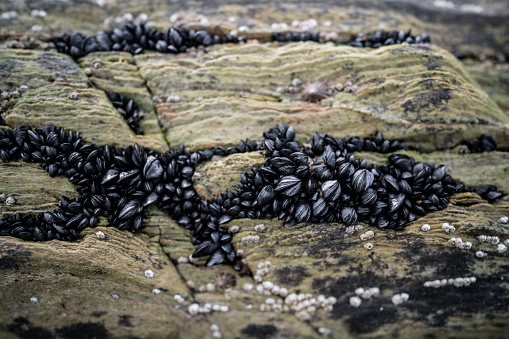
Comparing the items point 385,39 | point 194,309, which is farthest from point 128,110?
point 385,39

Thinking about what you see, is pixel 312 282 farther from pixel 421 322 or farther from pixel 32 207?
pixel 32 207

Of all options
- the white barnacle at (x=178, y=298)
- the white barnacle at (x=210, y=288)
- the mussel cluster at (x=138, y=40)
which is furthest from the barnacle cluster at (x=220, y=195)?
the mussel cluster at (x=138, y=40)

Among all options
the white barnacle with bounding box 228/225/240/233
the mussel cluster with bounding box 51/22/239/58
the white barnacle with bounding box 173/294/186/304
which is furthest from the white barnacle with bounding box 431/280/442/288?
the mussel cluster with bounding box 51/22/239/58

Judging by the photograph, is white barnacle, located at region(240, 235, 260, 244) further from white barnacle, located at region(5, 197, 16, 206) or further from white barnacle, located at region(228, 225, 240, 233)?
white barnacle, located at region(5, 197, 16, 206)

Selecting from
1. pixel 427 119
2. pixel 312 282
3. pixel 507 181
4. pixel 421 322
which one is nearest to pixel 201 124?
pixel 312 282

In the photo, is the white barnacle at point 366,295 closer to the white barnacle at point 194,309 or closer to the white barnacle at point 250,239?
the white barnacle at point 250,239

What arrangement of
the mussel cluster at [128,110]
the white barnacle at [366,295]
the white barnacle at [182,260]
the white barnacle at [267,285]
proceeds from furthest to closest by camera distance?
the mussel cluster at [128,110] < the white barnacle at [182,260] < the white barnacle at [267,285] < the white barnacle at [366,295]
